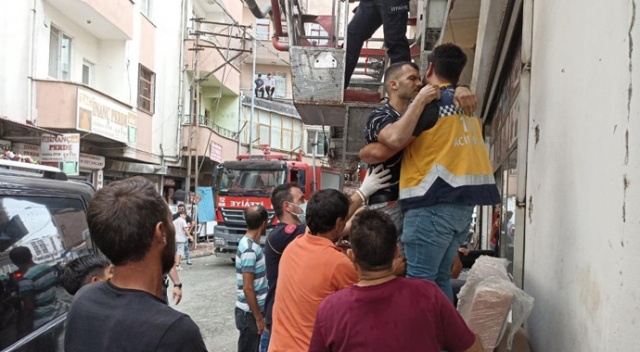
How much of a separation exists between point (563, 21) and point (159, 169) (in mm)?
19909

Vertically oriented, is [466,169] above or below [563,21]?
below

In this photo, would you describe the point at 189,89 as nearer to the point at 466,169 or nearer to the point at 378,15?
the point at 378,15

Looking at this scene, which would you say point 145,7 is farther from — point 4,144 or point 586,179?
point 586,179

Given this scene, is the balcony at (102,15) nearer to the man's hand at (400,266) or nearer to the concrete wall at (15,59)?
the concrete wall at (15,59)

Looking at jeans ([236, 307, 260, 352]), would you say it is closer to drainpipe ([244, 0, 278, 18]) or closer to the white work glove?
the white work glove

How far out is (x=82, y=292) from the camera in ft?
5.26

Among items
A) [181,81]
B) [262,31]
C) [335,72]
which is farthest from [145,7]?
[262,31]

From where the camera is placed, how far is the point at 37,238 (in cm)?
302

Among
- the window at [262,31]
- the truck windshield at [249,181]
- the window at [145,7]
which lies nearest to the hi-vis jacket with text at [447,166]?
the truck windshield at [249,181]

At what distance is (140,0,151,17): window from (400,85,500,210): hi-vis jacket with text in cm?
1896

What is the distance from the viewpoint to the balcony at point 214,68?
891 inches

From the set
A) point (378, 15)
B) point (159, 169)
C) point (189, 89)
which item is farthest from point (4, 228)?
point (189, 89)

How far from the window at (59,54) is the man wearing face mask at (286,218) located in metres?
12.5

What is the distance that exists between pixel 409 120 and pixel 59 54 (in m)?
14.6
